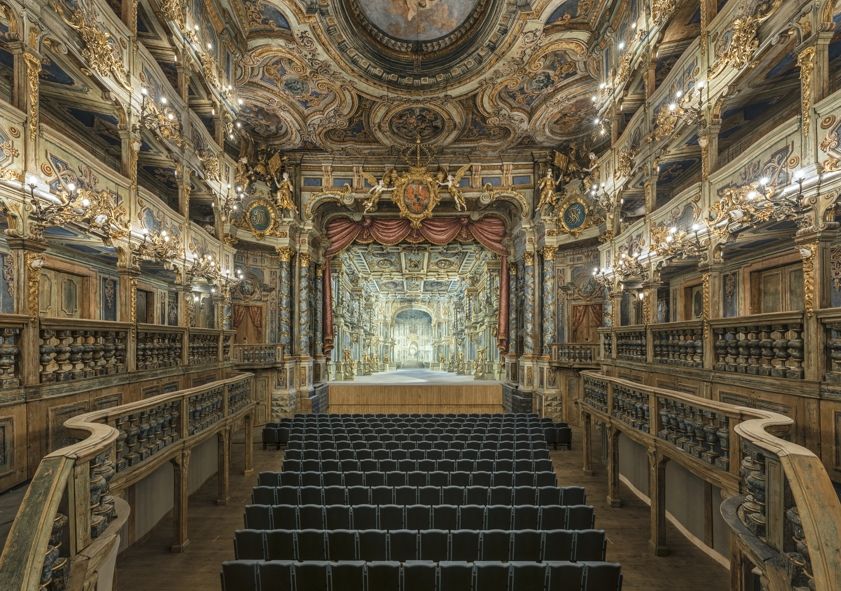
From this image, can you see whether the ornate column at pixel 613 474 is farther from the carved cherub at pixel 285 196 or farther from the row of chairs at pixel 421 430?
the carved cherub at pixel 285 196

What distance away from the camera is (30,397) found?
15.2 feet

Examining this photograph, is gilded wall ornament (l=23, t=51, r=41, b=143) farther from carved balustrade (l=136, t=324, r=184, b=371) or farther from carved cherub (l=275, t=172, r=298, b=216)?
carved cherub (l=275, t=172, r=298, b=216)

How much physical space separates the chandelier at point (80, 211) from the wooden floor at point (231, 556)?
4.72m

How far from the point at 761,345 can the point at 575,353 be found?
9200 millimetres

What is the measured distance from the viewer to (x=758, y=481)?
314cm

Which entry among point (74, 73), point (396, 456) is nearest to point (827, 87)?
point (396, 456)

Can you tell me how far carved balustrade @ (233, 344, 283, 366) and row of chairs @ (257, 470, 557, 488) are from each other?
8488 mm

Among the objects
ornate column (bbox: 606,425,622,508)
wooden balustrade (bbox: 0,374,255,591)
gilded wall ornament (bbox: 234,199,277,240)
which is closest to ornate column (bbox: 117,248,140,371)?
wooden balustrade (bbox: 0,374,255,591)

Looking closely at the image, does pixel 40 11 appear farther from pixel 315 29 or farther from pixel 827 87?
pixel 827 87

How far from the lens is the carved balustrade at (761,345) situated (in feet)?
15.7

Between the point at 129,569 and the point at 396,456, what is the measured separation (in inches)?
167

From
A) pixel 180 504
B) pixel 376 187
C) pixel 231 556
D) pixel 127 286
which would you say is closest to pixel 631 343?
pixel 231 556

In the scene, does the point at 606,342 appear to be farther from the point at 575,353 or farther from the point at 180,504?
the point at 180,504

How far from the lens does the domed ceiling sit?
1132 cm
